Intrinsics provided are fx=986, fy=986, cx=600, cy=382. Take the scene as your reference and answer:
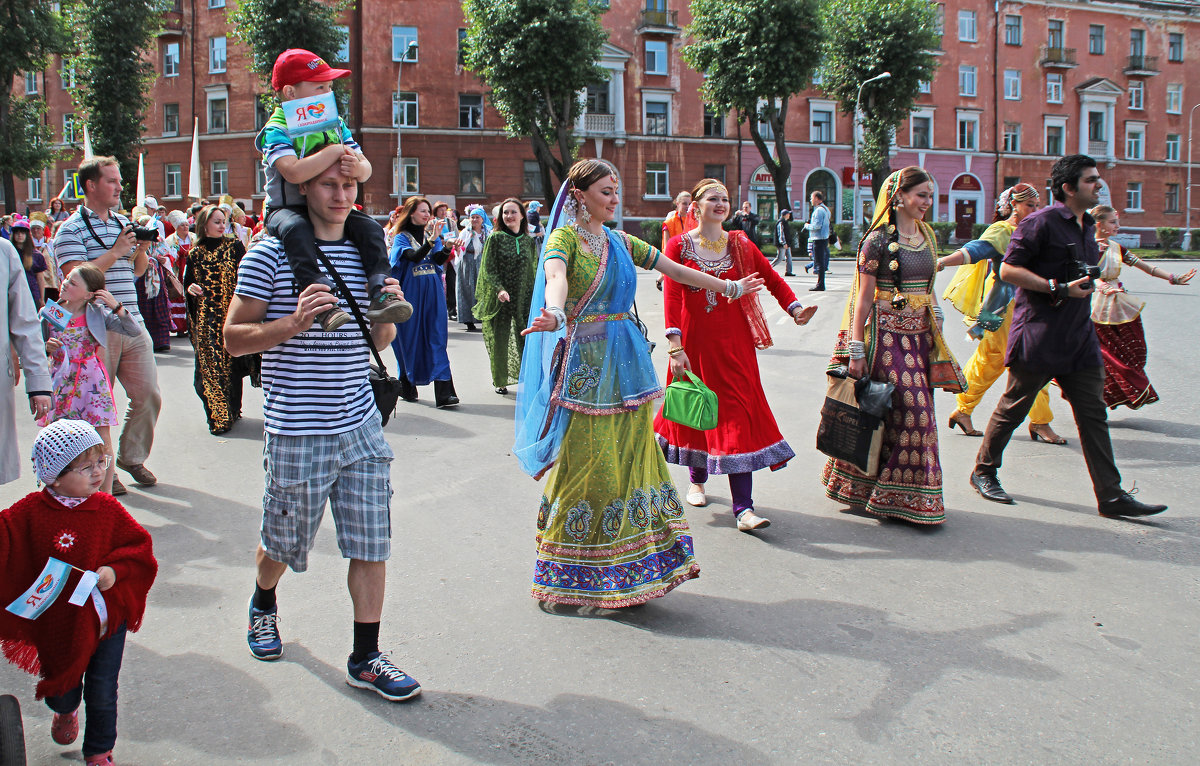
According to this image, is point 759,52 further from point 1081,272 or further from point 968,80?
point 1081,272

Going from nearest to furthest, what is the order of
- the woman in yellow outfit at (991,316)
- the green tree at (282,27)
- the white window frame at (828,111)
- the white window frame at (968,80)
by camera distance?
the woman in yellow outfit at (991,316)
the green tree at (282,27)
the white window frame at (828,111)
the white window frame at (968,80)

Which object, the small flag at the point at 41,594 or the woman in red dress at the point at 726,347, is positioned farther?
the woman in red dress at the point at 726,347

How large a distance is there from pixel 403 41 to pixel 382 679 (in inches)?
1791

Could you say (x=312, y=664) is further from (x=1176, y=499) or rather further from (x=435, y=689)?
(x=1176, y=499)

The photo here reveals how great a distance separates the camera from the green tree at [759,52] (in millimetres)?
37594

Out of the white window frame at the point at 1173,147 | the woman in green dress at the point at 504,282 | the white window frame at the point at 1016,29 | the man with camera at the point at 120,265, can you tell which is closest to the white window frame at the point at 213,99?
the woman in green dress at the point at 504,282

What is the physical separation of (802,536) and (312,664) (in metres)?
2.82

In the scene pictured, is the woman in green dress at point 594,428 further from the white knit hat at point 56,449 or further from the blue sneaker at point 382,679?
the white knit hat at point 56,449

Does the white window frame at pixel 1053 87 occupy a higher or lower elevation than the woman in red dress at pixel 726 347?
higher

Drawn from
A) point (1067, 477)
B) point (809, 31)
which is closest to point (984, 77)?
point (809, 31)

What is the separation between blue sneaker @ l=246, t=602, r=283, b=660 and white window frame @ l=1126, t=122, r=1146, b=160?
6396 cm

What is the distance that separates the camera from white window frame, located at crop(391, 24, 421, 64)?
44781mm

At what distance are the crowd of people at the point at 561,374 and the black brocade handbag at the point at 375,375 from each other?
0.01m

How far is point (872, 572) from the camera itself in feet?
16.1
